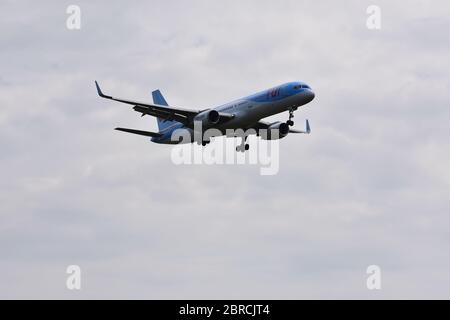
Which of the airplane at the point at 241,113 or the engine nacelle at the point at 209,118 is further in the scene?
the engine nacelle at the point at 209,118

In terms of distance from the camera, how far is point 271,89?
72.7 metres

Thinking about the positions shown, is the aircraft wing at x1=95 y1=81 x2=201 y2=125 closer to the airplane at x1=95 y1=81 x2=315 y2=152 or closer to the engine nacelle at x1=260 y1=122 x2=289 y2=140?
the airplane at x1=95 y1=81 x2=315 y2=152

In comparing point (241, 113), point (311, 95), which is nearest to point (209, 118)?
point (241, 113)

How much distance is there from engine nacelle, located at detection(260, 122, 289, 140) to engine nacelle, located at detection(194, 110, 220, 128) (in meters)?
7.60

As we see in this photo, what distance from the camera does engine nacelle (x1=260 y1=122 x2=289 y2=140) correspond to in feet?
261

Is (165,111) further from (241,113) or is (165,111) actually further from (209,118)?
(241,113)

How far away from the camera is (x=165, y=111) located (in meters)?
75.6

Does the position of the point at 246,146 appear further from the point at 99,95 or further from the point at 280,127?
the point at 99,95

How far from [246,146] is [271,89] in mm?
10251

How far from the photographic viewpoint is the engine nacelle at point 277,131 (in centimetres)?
7950

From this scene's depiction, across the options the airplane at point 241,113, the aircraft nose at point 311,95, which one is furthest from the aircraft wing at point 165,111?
the aircraft nose at point 311,95

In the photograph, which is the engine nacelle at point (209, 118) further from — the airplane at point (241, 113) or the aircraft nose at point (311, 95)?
the aircraft nose at point (311, 95)

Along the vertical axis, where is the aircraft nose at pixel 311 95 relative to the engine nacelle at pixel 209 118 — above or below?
above
